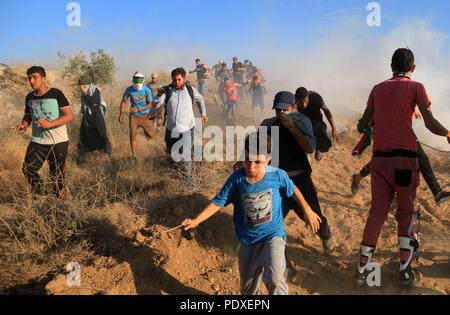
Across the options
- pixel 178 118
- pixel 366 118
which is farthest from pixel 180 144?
pixel 366 118

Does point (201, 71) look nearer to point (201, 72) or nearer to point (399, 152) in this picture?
point (201, 72)

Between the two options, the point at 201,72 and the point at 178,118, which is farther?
the point at 201,72

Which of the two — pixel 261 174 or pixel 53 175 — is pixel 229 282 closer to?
pixel 261 174

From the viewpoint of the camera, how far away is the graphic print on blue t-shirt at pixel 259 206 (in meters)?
3.12

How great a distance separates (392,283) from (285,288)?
137cm

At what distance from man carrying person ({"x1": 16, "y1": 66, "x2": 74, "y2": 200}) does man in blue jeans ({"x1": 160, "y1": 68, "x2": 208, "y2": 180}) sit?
4.82 ft

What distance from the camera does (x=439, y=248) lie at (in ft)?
14.7

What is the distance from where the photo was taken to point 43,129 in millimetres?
4969

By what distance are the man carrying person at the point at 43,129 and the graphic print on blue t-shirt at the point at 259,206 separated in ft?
8.90

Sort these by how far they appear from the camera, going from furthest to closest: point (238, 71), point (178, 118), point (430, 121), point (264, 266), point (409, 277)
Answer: point (238, 71) → point (178, 118) → point (409, 277) → point (430, 121) → point (264, 266)

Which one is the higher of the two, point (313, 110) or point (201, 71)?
point (201, 71)

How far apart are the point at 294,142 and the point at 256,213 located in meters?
1.01

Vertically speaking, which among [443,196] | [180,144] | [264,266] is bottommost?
[264,266]

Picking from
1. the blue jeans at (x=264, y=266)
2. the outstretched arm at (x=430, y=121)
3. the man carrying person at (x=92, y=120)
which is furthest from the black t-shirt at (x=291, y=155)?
the man carrying person at (x=92, y=120)
